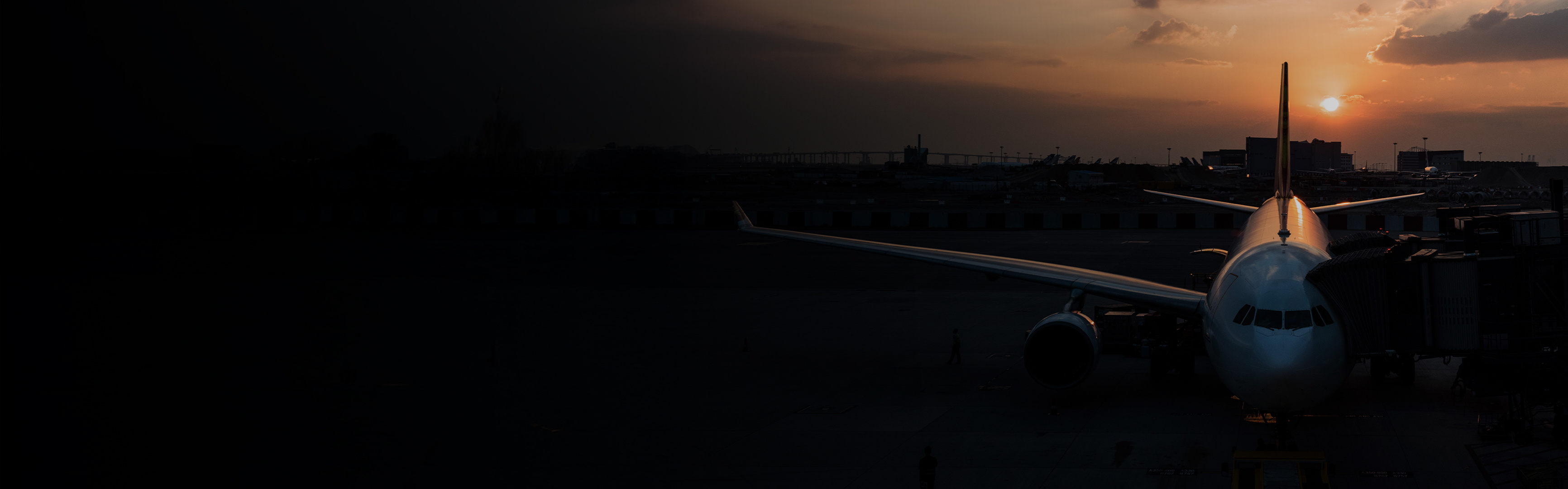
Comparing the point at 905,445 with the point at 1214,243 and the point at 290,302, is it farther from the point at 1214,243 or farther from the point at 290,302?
the point at 1214,243

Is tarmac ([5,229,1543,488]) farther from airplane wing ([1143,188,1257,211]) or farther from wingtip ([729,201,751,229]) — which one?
airplane wing ([1143,188,1257,211])

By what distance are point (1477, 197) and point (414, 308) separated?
12617 centimetres

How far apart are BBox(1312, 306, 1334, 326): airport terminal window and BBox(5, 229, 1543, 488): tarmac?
234cm

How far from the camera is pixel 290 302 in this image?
37781 mm

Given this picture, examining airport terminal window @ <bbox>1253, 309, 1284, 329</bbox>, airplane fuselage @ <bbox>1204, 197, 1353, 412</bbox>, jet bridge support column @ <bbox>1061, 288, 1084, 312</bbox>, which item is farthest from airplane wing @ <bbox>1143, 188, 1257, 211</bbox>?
airport terminal window @ <bbox>1253, 309, 1284, 329</bbox>

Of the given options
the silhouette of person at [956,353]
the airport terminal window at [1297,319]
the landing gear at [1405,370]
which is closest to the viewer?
the airport terminal window at [1297,319]

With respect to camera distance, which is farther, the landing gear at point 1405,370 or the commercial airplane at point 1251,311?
the landing gear at point 1405,370

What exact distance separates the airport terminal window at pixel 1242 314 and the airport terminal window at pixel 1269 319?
21 cm

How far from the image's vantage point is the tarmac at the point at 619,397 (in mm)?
15766

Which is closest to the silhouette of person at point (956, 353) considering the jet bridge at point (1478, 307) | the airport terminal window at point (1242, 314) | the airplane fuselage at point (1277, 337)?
the airplane fuselage at point (1277, 337)

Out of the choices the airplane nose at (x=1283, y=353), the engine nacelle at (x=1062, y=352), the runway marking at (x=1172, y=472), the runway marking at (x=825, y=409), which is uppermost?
the airplane nose at (x=1283, y=353)

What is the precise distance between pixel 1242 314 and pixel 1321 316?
120 cm

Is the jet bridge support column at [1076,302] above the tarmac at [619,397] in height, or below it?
above

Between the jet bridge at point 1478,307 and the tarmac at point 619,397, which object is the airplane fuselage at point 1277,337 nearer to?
the jet bridge at point 1478,307
